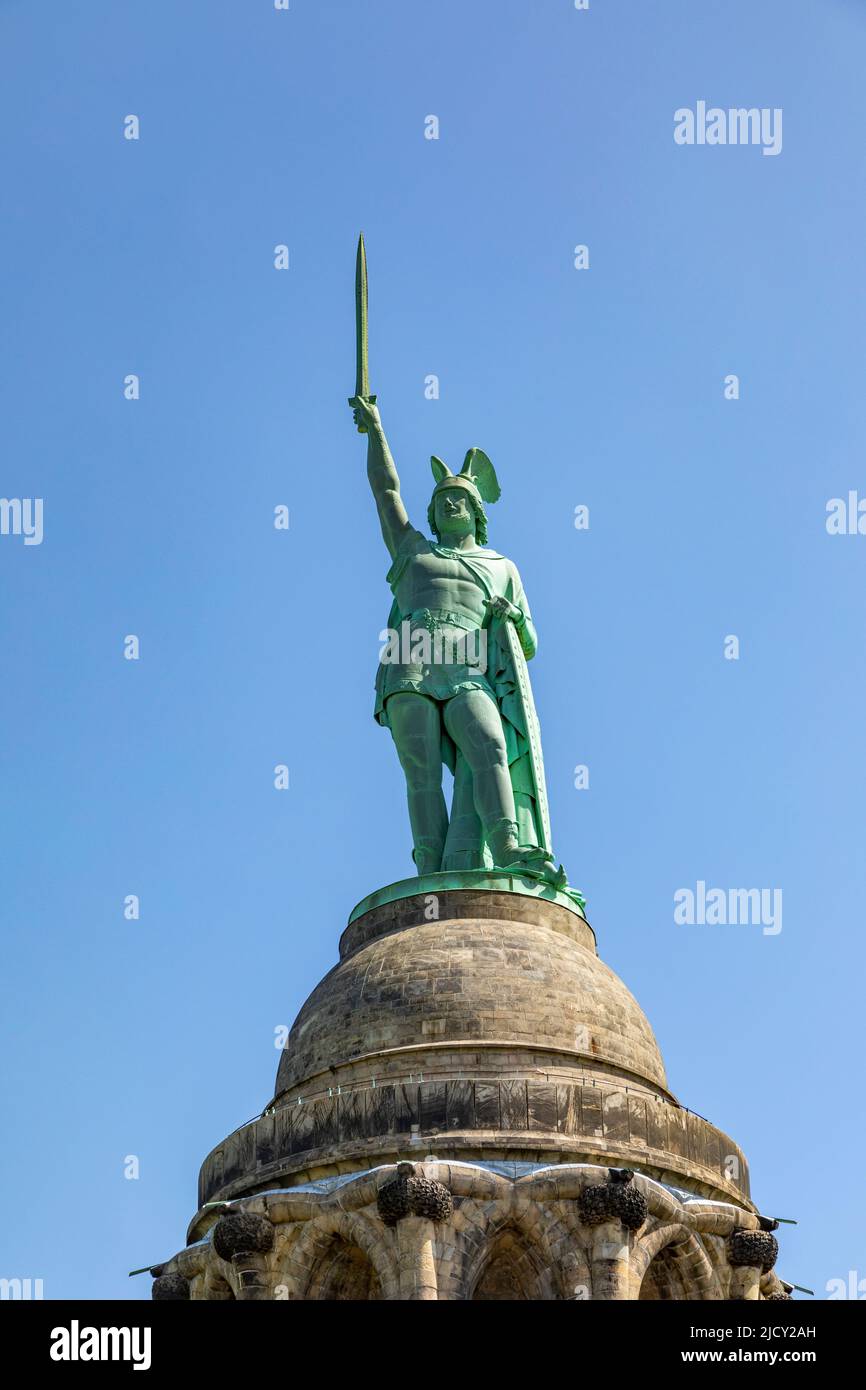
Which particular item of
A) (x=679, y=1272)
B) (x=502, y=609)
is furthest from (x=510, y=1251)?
(x=502, y=609)

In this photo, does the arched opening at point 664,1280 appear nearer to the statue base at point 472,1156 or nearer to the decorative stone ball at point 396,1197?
the statue base at point 472,1156

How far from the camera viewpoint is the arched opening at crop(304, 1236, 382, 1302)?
26188 mm

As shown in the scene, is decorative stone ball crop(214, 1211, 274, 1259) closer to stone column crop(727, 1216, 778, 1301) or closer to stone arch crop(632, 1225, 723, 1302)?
stone arch crop(632, 1225, 723, 1302)

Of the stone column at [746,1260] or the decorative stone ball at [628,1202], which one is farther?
the stone column at [746,1260]

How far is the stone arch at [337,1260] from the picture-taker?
2566cm

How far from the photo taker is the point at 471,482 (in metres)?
35.8

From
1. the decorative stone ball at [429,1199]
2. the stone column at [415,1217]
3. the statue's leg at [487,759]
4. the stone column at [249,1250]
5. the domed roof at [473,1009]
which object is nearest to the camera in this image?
the stone column at [415,1217]

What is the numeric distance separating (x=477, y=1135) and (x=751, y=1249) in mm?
3999

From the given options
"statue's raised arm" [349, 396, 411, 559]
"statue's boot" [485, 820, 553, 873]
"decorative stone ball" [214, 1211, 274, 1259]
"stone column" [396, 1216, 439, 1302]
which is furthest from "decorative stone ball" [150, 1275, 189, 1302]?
"statue's raised arm" [349, 396, 411, 559]

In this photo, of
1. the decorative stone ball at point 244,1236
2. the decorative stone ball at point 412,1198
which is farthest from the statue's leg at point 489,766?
the decorative stone ball at point 244,1236

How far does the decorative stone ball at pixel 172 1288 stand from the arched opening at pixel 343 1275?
7.01 ft

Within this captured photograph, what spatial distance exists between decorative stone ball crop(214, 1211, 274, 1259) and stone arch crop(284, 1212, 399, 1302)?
0.39 m

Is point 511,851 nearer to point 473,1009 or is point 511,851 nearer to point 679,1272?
point 473,1009

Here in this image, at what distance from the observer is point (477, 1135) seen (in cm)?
2608
